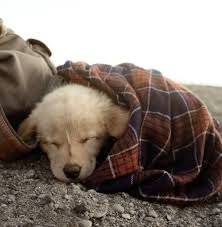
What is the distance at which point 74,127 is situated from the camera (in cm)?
317

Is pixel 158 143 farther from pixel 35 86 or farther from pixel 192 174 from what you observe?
pixel 35 86

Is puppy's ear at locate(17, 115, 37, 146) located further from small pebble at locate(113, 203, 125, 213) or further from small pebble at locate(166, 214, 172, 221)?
small pebble at locate(166, 214, 172, 221)

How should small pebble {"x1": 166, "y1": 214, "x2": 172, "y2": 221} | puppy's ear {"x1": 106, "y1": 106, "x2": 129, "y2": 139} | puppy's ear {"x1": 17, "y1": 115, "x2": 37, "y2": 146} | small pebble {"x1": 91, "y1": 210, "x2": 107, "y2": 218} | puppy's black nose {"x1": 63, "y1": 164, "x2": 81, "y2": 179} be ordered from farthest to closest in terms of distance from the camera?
puppy's ear {"x1": 17, "y1": 115, "x2": 37, "y2": 146}, puppy's ear {"x1": 106, "y1": 106, "x2": 129, "y2": 139}, puppy's black nose {"x1": 63, "y1": 164, "x2": 81, "y2": 179}, small pebble {"x1": 166, "y1": 214, "x2": 172, "y2": 221}, small pebble {"x1": 91, "y1": 210, "x2": 107, "y2": 218}

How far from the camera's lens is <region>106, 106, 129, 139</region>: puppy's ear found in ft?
10.6

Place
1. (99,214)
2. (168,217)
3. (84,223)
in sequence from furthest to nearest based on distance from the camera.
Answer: (168,217), (99,214), (84,223)

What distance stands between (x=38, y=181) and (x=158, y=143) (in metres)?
0.80

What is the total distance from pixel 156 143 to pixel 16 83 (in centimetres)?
104

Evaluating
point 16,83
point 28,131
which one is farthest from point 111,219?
point 16,83

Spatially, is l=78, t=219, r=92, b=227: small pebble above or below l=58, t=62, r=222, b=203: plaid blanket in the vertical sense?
below

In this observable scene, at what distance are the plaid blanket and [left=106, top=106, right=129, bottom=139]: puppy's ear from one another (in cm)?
9

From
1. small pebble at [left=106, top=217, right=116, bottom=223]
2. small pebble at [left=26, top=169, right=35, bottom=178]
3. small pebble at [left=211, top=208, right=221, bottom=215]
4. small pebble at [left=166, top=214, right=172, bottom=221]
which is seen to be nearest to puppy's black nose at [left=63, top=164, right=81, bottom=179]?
small pebble at [left=26, top=169, right=35, bottom=178]

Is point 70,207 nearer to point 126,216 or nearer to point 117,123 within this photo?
point 126,216

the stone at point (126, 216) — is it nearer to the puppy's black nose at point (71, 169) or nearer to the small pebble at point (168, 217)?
the small pebble at point (168, 217)

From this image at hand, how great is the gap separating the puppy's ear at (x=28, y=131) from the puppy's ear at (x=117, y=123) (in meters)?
0.52
